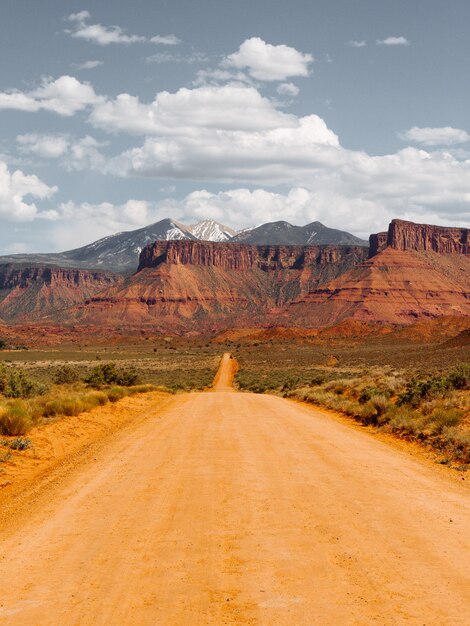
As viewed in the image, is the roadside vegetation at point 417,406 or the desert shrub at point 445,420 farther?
the desert shrub at point 445,420

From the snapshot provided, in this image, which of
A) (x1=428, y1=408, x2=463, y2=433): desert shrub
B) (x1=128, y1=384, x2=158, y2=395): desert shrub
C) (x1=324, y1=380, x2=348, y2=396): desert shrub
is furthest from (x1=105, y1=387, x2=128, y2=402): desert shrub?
(x1=428, y1=408, x2=463, y2=433): desert shrub

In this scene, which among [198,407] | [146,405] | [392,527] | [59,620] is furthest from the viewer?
[146,405]

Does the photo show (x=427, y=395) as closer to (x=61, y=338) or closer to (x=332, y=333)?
(x=332, y=333)

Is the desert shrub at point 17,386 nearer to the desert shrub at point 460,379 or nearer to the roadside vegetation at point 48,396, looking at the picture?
the roadside vegetation at point 48,396

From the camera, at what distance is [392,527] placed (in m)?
7.70

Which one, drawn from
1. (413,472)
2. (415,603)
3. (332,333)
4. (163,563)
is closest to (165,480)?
(163,563)

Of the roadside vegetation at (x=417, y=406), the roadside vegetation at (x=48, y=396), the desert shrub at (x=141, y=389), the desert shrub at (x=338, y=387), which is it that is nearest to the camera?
the roadside vegetation at (x=417, y=406)

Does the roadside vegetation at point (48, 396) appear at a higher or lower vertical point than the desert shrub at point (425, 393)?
lower

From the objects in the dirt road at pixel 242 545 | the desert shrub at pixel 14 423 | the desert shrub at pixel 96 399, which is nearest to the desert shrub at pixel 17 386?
the desert shrub at pixel 96 399

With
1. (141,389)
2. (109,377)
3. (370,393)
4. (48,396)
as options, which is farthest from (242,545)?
(109,377)

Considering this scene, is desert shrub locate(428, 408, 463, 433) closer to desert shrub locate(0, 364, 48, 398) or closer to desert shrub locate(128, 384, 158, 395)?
desert shrub locate(0, 364, 48, 398)

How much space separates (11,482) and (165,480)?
311cm

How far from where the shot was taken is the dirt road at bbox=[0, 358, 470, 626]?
5348mm

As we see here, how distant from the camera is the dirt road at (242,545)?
5.35 metres
